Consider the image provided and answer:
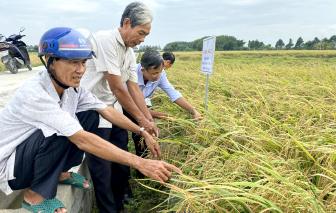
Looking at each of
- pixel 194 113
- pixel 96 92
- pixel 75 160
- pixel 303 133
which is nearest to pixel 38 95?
pixel 75 160

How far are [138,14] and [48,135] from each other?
1180mm

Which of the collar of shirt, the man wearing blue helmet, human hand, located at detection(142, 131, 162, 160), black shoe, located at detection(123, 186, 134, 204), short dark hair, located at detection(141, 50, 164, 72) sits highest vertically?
the collar of shirt

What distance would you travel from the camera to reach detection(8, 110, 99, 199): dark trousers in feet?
4.05

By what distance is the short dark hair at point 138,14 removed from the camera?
1.88 meters

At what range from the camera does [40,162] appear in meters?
1.25

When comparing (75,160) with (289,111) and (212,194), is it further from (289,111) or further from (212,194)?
(289,111)

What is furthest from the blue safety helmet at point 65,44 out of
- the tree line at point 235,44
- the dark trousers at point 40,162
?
the tree line at point 235,44

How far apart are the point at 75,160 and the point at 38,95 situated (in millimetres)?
556

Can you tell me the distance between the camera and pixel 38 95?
118 centimetres

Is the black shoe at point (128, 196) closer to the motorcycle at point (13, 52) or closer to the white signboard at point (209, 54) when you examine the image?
the white signboard at point (209, 54)

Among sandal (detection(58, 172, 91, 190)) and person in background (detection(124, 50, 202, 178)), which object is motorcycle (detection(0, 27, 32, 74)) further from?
sandal (detection(58, 172, 91, 190))

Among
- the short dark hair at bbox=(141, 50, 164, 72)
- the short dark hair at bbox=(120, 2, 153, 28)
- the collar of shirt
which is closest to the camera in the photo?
the short dark hair at bbox=(120, 2, 153, 28)

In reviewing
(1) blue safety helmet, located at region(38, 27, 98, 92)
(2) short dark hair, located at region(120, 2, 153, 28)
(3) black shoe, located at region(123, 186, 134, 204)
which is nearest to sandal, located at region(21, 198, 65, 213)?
(1) blue safety helmet, located at region(38, 27, 98, 92)

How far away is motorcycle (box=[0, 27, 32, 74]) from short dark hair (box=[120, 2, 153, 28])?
753 centimetres
